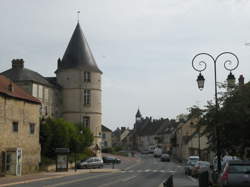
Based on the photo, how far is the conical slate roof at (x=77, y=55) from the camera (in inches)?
3009

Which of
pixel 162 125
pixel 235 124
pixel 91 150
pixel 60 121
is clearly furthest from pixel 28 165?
pixel 162 125

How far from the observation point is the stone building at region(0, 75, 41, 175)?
39.3m

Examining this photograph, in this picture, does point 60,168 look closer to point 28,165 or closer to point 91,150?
point 28,165

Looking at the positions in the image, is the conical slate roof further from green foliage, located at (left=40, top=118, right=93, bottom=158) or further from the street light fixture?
the street light fixture

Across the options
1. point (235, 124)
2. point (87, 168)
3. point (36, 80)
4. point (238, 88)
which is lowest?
point (87, 168)

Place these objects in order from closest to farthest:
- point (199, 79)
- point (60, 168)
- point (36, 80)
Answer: point (199, 79) < point (60, 168) < point (36, 80)

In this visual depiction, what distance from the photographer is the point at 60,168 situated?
156ft

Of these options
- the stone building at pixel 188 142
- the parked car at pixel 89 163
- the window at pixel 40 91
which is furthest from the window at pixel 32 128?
the stone building at pixel 188 142

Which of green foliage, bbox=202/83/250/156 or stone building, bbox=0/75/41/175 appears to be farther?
stone building, bbox=0/75/41/175

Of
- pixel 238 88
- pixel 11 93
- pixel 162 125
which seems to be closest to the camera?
pixel 238 88

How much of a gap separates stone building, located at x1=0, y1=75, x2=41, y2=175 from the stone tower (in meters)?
29.8

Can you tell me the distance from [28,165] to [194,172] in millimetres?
14884

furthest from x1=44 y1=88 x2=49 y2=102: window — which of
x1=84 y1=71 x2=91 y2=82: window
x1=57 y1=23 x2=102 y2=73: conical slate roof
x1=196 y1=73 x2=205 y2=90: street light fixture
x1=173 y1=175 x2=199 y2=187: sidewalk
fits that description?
x1=196 y1=73 x2=205 y2=90: street light fixture

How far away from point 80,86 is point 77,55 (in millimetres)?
4894
